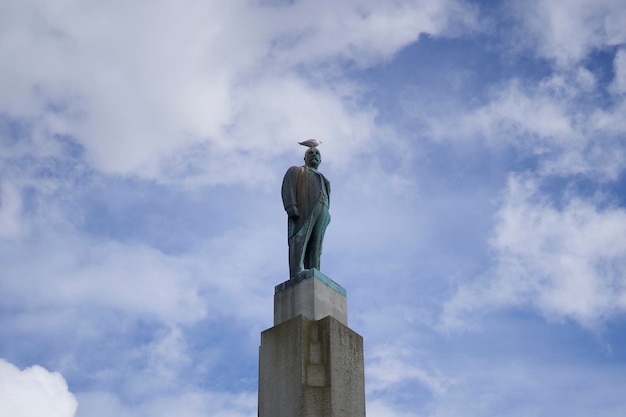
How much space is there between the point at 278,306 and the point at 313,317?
35.0 inches

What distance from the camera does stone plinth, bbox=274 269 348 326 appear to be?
15680 millimetres

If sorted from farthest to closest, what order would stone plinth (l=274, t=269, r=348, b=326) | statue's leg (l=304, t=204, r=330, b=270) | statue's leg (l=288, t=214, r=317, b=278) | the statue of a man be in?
statue's leg (l=304, t=204, r=330, b=270) < the statue of a man < statue's leg (l=288, t=214, r=317, b=278) < stone plinth (l=274, t=269, r=348, b=326)

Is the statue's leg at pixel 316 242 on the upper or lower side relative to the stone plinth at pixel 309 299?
upper

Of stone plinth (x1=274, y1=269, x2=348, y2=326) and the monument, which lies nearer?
the monument

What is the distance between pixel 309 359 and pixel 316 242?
2741 millimetres

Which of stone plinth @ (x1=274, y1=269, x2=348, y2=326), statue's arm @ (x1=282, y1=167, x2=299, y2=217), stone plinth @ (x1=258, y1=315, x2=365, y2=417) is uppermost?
statue's arm @ (x1=282, y1=167, x2=299, y2=217)

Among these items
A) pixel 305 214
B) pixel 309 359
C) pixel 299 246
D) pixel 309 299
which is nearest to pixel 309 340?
pixel 309 359

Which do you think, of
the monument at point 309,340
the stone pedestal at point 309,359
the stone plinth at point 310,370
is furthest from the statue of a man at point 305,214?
the stone plinth at point 310,370

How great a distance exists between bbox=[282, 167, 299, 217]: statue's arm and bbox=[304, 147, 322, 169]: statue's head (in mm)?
414

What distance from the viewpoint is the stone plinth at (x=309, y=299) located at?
617 inches

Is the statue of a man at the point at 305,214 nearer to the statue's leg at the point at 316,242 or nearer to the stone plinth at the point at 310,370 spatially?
the statue's leg at the point at 316,242

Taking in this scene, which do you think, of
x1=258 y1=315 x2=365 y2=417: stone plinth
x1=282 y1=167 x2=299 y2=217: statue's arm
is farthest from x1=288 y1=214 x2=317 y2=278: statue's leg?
x1=258 y1=315 x2=365 y2=417: stone plinth

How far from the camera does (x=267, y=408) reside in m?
15.1

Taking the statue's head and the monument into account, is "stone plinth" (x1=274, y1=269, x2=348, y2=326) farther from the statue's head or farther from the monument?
the statue's head
